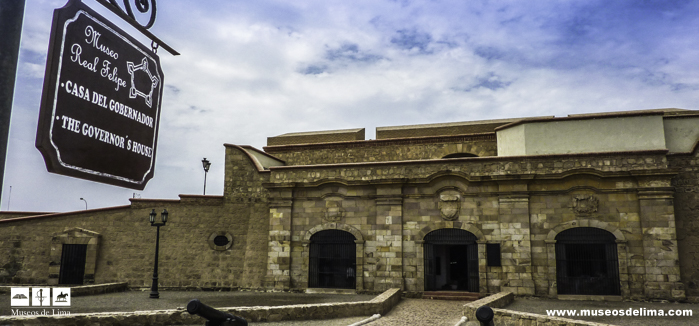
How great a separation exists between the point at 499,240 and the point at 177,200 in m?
12.5

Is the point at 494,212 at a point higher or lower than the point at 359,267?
higher

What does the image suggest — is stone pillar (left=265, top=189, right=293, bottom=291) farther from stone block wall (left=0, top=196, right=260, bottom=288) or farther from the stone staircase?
the stone staircase

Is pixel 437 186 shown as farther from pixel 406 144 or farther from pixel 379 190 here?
pixel 406 144

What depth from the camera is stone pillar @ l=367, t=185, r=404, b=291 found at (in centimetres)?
1633

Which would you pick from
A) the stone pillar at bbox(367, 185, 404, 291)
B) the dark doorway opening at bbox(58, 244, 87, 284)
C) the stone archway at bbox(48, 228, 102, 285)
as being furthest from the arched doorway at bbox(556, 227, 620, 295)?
the dark doorway opening at bbox(58, 244, 87, 284)

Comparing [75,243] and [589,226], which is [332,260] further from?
[75,243]

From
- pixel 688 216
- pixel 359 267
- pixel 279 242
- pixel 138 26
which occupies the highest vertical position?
pixel 138 26

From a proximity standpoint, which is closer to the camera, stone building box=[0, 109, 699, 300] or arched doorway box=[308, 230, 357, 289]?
stone building box=[0, 109, 699, 300]

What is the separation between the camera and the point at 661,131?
15609 millimetres

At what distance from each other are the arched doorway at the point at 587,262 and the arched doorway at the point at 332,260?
6861 mm

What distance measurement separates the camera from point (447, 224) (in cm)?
1631

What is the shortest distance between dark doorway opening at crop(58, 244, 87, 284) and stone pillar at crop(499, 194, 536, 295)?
15.9m

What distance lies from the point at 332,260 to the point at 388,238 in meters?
2.21

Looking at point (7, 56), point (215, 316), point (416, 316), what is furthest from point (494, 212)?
point (7, 56)
